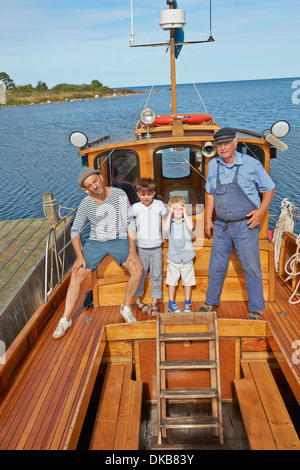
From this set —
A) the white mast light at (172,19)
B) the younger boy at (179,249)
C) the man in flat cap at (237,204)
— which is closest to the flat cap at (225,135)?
the man in flat cap at (237,204)

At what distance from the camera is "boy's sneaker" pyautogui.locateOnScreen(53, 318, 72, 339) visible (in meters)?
4.64

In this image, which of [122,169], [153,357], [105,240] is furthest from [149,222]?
[153,357]

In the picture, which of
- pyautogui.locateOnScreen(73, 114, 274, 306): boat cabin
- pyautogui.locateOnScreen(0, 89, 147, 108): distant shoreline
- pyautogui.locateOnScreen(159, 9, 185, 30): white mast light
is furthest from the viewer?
pyautogui.locateOnScreen(0, 89, 147, 108): distant shoreline

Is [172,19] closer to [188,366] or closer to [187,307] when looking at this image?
[187,307]

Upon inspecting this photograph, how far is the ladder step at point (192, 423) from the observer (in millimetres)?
3705

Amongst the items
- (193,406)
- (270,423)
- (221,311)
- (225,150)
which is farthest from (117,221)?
(270,423)

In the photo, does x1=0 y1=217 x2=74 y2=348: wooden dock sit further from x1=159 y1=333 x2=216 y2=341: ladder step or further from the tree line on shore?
the tree line on shore

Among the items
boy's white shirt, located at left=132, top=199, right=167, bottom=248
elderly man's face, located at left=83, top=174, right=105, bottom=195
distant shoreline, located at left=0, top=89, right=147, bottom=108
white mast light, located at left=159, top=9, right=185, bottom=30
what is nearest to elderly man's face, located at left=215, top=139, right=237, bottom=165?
boy's white shirt, located at left=132, top=199, right=167, bottom=248

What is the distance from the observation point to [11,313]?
7465mm

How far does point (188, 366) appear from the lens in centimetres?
409

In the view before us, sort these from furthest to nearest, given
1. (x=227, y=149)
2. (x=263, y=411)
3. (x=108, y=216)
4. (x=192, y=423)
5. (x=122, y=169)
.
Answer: (x=122, y=169)
(x=108, y=216)
(x=227, y=149)
(x=263, y=411)
(x=192, y=423)

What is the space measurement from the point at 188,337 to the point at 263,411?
109 centimetres

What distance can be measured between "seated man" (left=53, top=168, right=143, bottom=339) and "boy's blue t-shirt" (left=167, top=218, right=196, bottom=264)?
1.66ft

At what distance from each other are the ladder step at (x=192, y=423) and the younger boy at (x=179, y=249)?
1.34 metres
